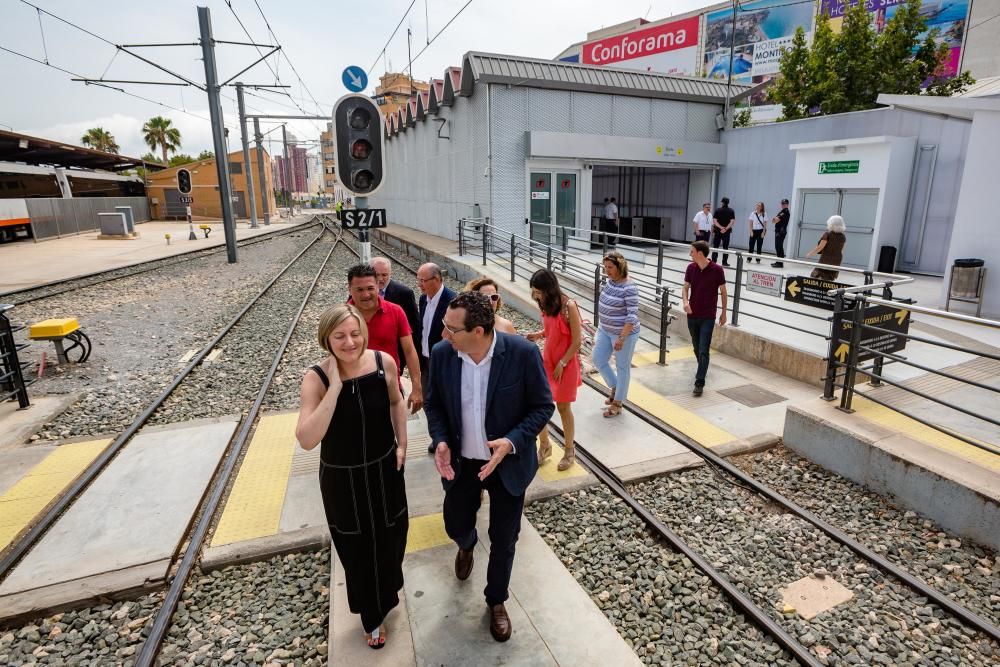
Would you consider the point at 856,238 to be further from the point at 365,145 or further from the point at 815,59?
the point at 815,59

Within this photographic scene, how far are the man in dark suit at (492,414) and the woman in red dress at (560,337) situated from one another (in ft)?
5.18

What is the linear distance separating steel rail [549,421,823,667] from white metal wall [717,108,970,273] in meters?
11.7

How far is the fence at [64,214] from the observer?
27797 millimetres

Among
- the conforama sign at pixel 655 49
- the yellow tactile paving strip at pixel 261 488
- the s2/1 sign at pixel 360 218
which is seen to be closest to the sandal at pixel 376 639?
the yellow tactile paving strip at pixel 261 488

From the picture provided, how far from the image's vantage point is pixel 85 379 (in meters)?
7.97

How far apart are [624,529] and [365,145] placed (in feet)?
14.2

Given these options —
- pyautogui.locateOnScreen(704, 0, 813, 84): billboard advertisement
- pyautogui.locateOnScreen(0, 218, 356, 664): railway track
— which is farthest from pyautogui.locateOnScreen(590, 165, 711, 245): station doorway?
pyautogui.locateOnScreen(704, 0, 813, 84): billboard advertisement

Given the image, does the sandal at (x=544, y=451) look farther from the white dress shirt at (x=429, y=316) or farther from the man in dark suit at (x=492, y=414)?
the man in dark suit at (x=492, y=414)

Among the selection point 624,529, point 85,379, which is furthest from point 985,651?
point 85,379

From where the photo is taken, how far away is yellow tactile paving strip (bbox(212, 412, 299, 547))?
168 inches

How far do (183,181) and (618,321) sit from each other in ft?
89.6

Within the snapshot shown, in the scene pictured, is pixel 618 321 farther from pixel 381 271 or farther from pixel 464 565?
pixel 464 565

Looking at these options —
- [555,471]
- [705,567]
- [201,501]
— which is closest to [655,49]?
[555,471]

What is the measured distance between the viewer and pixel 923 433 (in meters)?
4.97
